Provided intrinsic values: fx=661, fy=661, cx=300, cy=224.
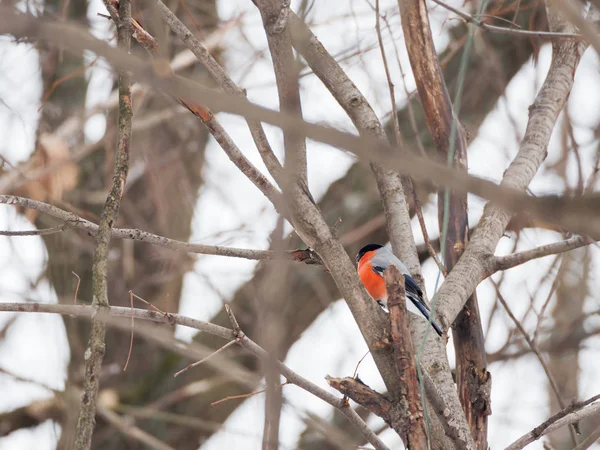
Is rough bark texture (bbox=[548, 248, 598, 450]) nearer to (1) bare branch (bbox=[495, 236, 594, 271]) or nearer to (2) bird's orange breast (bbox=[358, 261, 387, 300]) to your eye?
(2) bird's orange breast (bbox=[358, 261, 387, 300])

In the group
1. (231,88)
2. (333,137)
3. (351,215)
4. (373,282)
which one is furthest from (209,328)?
(351,215)

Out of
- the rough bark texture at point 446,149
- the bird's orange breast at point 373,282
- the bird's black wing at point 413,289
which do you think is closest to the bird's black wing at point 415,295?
the bird's black wing at point 413,289

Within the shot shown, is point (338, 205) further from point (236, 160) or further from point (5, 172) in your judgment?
point (236, 160)

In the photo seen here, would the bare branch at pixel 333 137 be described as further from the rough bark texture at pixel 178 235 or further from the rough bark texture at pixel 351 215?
the rough bark texture at pixel 351 215

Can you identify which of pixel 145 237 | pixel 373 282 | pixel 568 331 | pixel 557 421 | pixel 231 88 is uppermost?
pixel 568 331

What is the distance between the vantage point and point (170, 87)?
0.58 metres

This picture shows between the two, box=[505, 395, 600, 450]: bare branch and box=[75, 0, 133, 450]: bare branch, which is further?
box=[505, 395, 600, 450]: bare branch

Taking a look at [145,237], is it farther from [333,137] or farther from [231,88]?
[333,137]

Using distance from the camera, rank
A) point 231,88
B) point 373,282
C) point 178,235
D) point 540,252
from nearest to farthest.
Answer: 1. point 231,88
2. point 540,252
3. point 373,282
4. point 178,235

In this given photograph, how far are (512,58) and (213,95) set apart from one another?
3.09m

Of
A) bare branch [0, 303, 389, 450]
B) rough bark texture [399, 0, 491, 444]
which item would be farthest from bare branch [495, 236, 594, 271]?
bare branch [0, 303, 389, 450]

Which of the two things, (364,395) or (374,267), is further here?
(374,267)

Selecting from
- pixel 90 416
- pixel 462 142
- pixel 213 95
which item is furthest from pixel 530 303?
pixel 213 95

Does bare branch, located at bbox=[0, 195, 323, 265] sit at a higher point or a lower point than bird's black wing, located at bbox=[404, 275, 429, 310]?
lower
